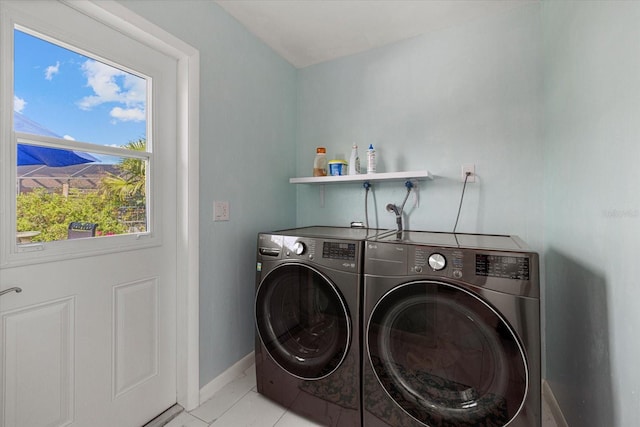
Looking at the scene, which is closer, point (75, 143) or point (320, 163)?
point (75, 143)

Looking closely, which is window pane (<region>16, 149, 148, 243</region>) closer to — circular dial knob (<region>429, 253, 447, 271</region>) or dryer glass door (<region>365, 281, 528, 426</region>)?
dryer glass door (<region>365, 281, 528, 426</region>)

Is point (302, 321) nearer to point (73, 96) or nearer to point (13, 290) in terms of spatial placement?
point (13, 290)

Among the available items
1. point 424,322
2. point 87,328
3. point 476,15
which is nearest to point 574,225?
point 424,322

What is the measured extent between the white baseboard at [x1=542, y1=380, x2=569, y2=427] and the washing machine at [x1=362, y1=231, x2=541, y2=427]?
61cm

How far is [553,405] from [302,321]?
1.46 metres

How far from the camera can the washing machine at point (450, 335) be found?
3.21 feet

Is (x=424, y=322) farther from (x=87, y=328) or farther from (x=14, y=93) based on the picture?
(x=14, y=93)

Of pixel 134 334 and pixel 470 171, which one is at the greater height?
pixel 470 171

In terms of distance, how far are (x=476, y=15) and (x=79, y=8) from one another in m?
2.14

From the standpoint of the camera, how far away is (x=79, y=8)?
1094 mm

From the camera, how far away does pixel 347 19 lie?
5.67ft

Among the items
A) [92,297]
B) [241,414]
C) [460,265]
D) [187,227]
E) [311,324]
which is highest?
[187,227]

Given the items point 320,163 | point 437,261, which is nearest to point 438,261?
point 437,261

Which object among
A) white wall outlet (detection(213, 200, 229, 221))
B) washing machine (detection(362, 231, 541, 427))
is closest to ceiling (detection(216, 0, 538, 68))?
white wall outlet (detection(213, 200, 229, 221))
